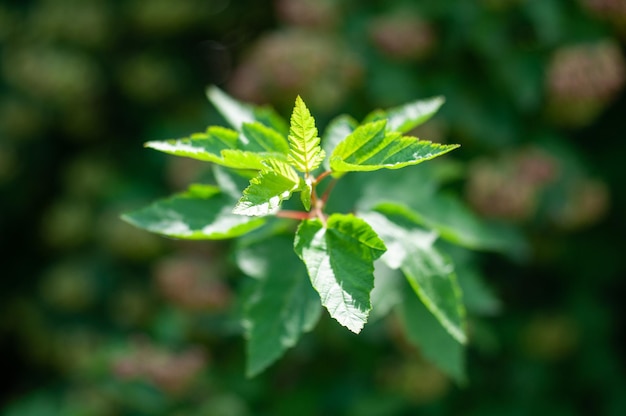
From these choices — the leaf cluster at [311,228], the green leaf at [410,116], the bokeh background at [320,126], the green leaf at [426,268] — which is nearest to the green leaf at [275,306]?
A: the leaf cluster at [311,228]

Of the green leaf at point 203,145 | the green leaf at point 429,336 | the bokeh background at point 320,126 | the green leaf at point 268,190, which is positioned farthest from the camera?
Answer: the bokeh background at point 320,126

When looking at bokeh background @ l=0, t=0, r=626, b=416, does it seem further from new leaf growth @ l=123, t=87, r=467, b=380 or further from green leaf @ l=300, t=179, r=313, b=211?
green leaf @ l=300, t=179, r=313, b=211

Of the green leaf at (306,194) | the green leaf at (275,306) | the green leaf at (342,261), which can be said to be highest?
the green leaf at (306,194)

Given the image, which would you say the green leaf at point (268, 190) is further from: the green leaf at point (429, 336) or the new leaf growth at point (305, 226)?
the green leaf at point (429, 336)

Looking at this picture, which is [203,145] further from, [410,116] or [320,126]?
[320,126]

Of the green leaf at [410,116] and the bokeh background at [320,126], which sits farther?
the bokeh background at [320,126]

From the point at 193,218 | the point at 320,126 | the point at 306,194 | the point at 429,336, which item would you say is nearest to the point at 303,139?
the point at 306,194

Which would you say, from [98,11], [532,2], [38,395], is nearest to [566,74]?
[532,2]
